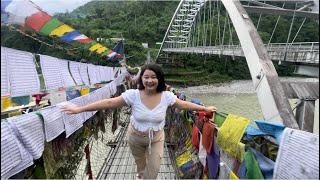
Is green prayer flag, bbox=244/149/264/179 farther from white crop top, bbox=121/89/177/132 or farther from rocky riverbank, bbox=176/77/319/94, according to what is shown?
rocky riverbank, bbox=176/77/319/94

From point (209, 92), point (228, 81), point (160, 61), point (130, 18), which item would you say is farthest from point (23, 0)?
point (130, 18)

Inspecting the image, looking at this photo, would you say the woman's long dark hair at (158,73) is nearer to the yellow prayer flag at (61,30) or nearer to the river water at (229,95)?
the yellow prayer flag at (61,30)

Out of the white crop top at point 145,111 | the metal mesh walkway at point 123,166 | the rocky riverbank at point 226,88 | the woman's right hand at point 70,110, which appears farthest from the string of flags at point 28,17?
the rocky riverbank at point 226,88

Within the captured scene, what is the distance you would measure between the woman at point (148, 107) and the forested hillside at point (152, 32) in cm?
1209

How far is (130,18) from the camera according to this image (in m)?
68.6

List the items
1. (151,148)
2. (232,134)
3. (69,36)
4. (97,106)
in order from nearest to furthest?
1. (232,134)
2. (97,106)
3. (151,148)
4. (69,36)

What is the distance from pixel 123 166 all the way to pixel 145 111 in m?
2.84

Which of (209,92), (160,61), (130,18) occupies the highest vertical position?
(130,18)

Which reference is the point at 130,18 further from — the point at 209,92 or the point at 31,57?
the point at 31,57

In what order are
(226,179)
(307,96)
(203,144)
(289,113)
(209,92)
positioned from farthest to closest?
(209,92) → (289,113) → (307,96) → (203,144) → (226,179)

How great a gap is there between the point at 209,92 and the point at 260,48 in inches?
1181

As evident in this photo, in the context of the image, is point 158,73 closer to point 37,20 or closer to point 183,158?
point 37,20

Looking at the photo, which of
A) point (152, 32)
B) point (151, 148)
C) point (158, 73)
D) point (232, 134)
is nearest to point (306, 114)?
point (232, 134)

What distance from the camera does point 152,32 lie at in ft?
185
